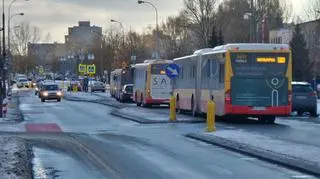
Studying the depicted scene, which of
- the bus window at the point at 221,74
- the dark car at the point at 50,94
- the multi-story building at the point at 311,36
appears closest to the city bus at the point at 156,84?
the bus window at the point at 221,74

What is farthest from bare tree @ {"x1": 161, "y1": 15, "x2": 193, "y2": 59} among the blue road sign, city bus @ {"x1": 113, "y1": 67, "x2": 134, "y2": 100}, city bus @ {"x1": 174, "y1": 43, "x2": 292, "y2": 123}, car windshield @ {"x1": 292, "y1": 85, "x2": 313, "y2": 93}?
city bus @ {"x1": 174, "y1": 43, "x2": 292, "y2": 123}

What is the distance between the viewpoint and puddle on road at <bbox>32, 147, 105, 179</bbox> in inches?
555

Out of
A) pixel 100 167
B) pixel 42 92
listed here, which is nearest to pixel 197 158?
pixel 100 167

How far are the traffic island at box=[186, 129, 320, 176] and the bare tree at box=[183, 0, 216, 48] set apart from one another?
83.8 metres

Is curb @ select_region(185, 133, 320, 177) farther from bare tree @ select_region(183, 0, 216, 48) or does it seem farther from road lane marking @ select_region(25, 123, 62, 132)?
bare tree @ select_region(183, 0, 216, 48)

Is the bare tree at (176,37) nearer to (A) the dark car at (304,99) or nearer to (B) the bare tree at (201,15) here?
(B) the bare tree at (201,15)

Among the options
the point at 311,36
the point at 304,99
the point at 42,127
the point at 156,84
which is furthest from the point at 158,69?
the point at 311,36

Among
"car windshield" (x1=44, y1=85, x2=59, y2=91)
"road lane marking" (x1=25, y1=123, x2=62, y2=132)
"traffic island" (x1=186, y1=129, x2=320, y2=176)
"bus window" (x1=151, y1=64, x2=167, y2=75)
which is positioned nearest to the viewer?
"traffic island" (x1=186, y1=129, x2=320, y2=176)

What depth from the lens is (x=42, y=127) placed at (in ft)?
99.5

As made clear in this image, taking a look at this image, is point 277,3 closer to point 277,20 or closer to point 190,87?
point 277,20

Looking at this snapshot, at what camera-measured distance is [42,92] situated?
6862cm

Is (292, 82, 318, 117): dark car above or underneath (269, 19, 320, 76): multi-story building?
underneath

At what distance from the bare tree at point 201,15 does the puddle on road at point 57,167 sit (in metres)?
89.5

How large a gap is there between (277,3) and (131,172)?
106139 millimetres
